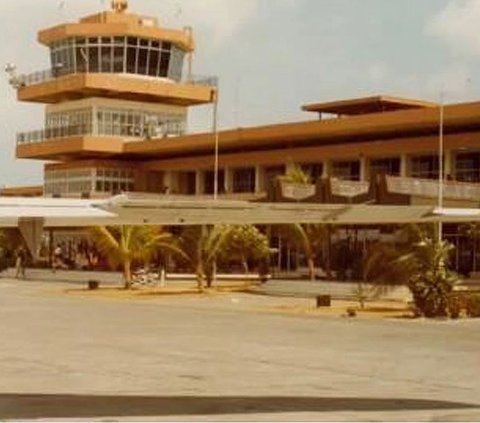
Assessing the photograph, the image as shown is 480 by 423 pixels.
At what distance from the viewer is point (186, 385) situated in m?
16.9

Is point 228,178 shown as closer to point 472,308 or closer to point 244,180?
point 244,180

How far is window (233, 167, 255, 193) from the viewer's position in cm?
8206

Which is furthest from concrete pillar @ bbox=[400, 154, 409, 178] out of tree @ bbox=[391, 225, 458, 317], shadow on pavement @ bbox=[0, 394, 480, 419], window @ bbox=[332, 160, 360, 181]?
shadow on pavement @ bbox=[0, 394, 480, 419]

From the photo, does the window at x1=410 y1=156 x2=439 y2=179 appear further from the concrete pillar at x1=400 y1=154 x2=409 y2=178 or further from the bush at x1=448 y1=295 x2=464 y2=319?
the bush at x1=448 y1=295 x2=464 y2=319

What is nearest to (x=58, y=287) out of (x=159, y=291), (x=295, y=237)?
(x=159, y=291)

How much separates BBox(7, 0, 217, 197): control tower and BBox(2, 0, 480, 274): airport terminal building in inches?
3.2

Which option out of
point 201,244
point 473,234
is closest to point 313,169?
point 201,244

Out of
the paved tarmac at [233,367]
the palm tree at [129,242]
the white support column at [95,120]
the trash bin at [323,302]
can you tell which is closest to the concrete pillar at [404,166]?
the palm tree at [129,242]

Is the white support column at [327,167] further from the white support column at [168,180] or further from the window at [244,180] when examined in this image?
the white support column at [168,180]

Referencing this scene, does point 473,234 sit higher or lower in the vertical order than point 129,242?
higher

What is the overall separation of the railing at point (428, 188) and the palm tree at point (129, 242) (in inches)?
390

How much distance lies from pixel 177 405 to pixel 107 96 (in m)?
75.3

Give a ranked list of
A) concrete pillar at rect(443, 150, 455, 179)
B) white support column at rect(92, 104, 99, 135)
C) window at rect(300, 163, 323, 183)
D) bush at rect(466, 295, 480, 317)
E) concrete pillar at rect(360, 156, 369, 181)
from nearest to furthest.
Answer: bush at rect(466, 295, 480, 317) < concrete pillar at rect(443, 150, 455, 179) < concrete pillar at rect(360, 156, 369, 181) < window at rect(300, 163, 323, 183) < white support column at rect(92, 104, 99, 135)

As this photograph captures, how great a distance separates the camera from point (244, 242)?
165 ft
